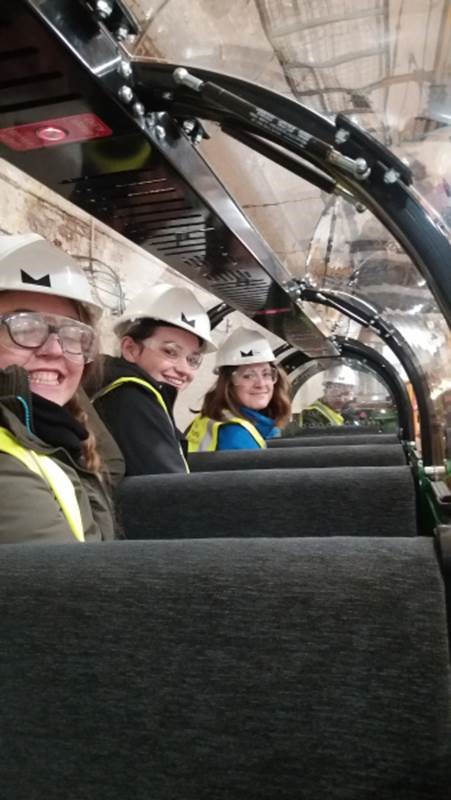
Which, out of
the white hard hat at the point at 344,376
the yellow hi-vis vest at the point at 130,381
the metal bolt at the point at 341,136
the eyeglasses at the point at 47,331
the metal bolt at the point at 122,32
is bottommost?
the yellow hi-vis vest at the point at 130,381

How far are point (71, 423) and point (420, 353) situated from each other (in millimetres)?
3260

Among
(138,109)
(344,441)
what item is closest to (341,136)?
(138,109)

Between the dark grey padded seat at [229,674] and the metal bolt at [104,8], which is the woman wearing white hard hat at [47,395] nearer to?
the dark grey padded seat at [229,674]

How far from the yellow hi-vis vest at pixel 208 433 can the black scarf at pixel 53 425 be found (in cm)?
166

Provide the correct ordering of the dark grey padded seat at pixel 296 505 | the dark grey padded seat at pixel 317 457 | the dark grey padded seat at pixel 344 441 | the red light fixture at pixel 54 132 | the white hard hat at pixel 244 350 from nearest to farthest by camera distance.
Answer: the red light fixture at pixel 54 132, the dark grey padded seat at pixel 296 505, the dark grey padded seat at pixel 317 457, the dark grey padded seat at pixel 344 441, the white hard hat at pixel 244 350

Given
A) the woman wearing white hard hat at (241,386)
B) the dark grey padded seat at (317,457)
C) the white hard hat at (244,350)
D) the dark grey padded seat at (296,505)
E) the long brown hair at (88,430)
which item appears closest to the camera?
the long brown hair at (88,430)

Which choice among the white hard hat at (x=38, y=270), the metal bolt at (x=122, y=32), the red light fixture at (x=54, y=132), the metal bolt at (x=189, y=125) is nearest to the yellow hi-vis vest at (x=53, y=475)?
the white hard hat at (x=38, y=270)

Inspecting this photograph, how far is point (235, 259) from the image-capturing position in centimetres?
221

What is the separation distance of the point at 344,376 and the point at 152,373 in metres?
6.19

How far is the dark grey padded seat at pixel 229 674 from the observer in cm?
56

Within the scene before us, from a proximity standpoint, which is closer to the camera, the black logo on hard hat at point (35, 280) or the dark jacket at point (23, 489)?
the dark jacket at point (23, 489)

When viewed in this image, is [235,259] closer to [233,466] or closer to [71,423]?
[233,466]

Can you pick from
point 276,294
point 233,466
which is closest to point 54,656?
point 233,466

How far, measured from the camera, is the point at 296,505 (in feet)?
4.83
